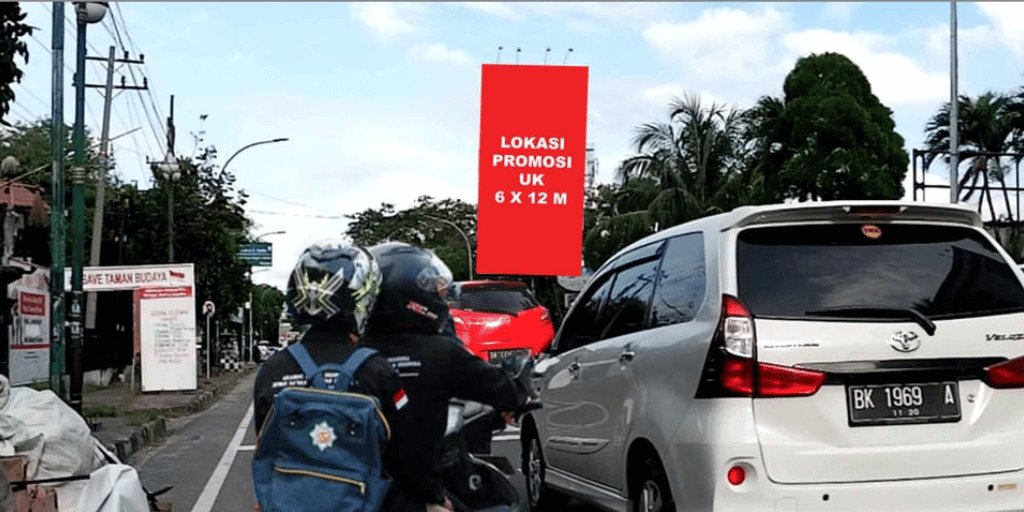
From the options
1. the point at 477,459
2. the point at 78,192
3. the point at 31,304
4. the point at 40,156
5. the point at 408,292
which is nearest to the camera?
the point at 408,292

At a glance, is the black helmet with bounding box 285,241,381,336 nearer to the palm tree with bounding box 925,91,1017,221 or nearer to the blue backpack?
the blue backpack

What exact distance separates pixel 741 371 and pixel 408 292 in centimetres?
190

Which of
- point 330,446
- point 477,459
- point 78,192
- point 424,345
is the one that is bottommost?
point 477,459

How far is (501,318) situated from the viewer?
504 inches

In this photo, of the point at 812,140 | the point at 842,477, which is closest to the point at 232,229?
the point at 812,140

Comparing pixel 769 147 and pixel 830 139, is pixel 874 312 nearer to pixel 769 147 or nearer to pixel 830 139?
pixel 830 139

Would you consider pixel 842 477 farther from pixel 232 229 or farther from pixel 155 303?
pixel 232 229

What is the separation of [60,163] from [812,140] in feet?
68.0

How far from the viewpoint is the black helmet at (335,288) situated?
326 centimetres

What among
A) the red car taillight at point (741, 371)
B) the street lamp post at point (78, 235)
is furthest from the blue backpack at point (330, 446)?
the street lamp post at point (78, 235)

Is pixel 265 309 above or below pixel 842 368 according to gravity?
below

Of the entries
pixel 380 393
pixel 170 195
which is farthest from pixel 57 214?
pixel 170 195

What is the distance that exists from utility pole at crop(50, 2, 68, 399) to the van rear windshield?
37.1ft

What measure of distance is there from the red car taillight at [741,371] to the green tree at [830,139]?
24953 mm
